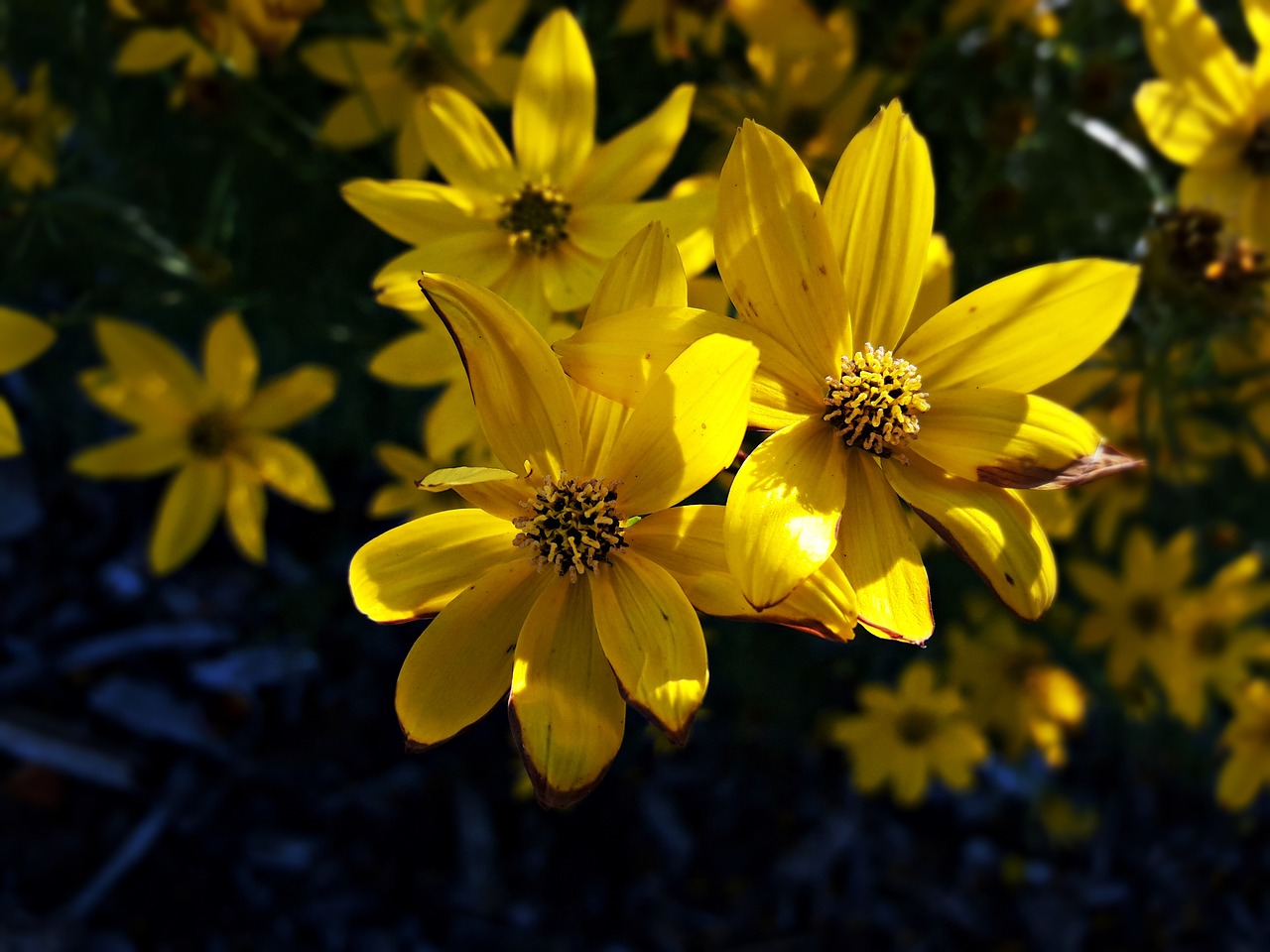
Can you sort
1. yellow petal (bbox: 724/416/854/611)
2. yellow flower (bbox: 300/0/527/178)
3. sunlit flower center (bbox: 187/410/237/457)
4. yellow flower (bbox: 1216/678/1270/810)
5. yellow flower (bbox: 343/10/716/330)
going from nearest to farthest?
yellow petal (bbox: 724/416/854/611)
yellow flower (bbox: 343/10/716/330)
yellow flower (bbox: 300/0/527/178)
sunlit flower center (bbox: 187/410/237/457)
yellow flower (bbox: 1216/678/1270/810)

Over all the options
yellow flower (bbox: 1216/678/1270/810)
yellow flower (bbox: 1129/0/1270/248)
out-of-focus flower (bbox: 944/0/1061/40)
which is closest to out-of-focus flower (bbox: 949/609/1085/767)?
yellow flower (bbox: 1216/678/1270/810)

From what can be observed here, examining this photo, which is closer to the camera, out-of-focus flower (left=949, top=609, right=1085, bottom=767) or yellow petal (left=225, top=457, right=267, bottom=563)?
yellow petal (left=225, top=457, right=267, bottom=563)

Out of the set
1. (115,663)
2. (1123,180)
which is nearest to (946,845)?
(1123,180)

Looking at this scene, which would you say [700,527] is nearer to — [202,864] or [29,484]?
[202,864]

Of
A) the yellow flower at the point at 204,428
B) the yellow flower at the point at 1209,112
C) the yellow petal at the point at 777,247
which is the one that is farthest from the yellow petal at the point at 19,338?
the yellow flower at the point at 1209,112

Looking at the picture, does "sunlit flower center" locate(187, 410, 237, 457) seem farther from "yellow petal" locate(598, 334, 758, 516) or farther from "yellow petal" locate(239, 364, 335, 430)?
"yellow petal" locate(598, 334, 758, 516)

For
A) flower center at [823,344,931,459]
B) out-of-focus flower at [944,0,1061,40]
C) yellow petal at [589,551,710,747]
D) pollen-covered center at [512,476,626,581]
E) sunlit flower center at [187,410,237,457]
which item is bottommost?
sunlit flower center at [187,410,237,457]

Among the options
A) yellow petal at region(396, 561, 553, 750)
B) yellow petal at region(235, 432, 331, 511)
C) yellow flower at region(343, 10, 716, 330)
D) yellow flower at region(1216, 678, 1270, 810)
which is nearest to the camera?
yellow petal at region(396, 561, 553, 750)

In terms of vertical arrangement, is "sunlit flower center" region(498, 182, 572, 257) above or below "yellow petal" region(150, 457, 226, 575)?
above
